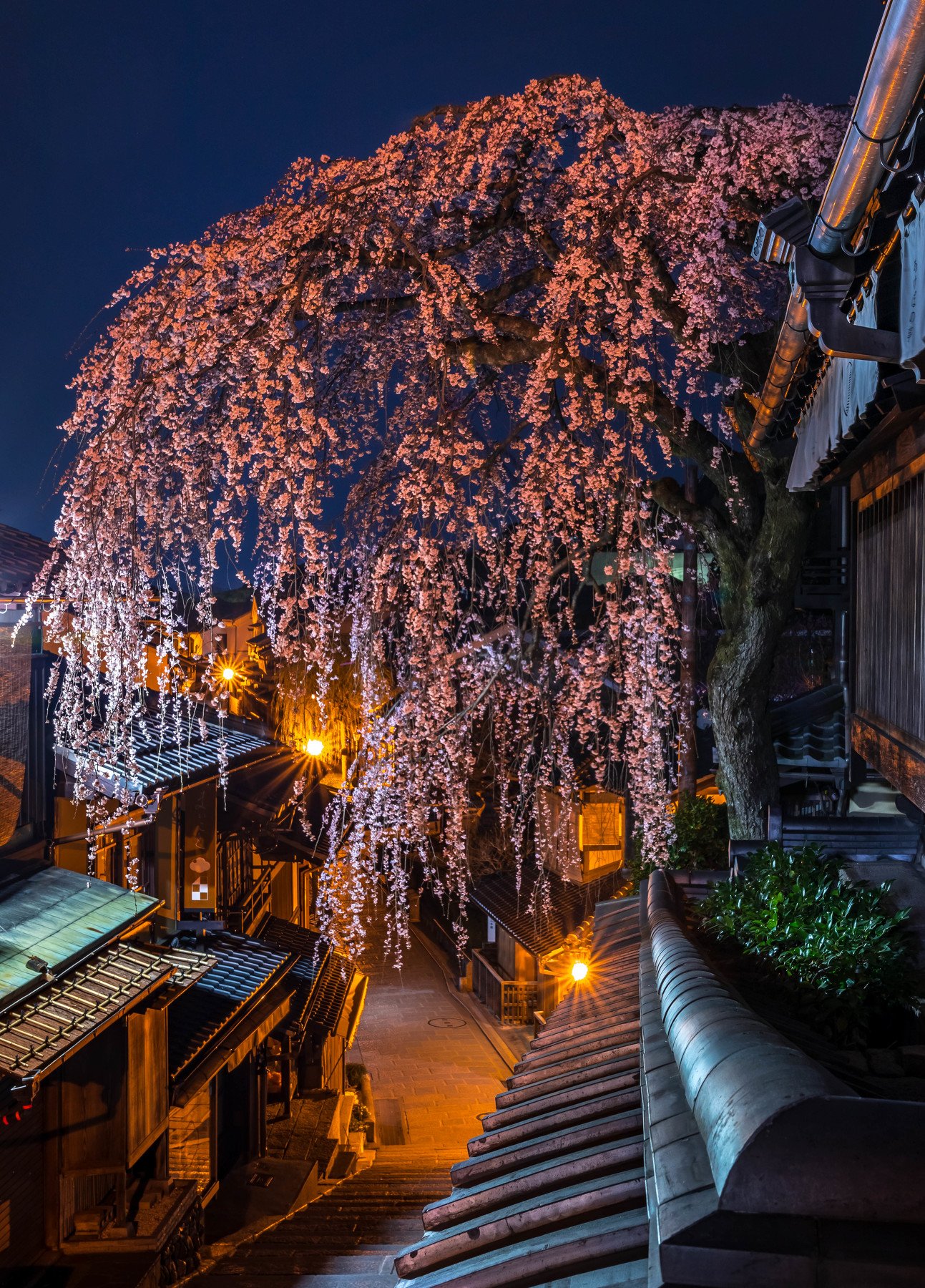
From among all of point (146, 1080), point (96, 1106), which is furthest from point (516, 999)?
point (96, 1106)

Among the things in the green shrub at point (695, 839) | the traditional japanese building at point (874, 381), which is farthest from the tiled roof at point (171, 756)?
the traditional japanese building at point (874, 381)

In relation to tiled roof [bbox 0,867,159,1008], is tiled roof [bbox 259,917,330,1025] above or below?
below

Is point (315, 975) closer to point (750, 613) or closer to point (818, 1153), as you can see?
point (750, 613)

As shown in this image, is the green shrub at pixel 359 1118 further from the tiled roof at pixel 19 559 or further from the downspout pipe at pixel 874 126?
the downspout pipe at pixel 874 126

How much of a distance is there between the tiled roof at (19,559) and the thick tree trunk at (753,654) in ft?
27.6

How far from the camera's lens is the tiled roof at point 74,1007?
25.3ft

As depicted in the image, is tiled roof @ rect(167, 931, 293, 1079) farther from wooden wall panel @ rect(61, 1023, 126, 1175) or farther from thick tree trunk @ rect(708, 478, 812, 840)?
thick tree trunk @ rect(708, 478, 812, 840)

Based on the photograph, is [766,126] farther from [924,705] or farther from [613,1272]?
[613,1272]

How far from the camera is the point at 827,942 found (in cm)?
616

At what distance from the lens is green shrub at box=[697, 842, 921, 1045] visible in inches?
231

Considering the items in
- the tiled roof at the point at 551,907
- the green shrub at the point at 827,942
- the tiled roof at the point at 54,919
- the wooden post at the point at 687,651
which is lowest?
the tiled roof at the point at 551,907

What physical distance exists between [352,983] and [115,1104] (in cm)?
1568

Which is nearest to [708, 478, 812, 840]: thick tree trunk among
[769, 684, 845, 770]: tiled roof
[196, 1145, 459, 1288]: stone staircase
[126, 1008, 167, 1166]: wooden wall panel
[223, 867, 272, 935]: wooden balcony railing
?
[769, 684, 845, 770]: tiled roof

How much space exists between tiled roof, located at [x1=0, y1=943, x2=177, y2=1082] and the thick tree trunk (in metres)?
6.93
